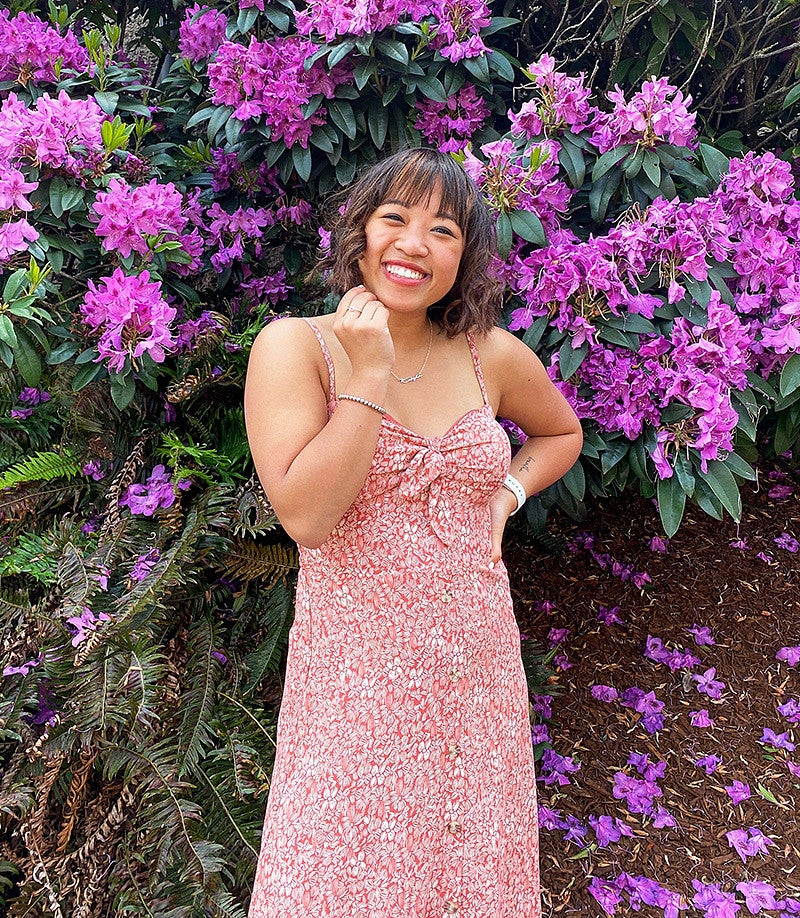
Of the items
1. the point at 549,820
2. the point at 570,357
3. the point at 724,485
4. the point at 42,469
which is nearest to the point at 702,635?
the point at 549,820

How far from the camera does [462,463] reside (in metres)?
1.59

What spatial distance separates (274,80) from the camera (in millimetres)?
2354

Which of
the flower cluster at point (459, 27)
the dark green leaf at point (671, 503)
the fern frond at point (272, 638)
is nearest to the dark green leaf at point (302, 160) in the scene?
the flower cluster at point (459, 27)

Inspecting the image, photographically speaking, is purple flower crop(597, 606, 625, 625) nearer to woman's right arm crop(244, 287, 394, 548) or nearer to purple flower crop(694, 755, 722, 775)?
purple flower crop(694, 755, 722, 775)

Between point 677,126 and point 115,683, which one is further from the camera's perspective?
point 677,126

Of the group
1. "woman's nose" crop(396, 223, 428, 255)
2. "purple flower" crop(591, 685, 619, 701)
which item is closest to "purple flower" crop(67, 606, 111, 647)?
"woman's nose" crop(396, 223, 428, 255)

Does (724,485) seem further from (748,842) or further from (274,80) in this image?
(274,80)

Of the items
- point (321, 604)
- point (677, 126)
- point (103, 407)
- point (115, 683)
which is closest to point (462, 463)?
point (321, 604)

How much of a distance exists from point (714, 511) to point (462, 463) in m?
0.80

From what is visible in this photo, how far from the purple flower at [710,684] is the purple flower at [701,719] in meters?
0.08

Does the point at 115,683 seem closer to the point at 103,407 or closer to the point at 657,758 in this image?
the point at 103,407

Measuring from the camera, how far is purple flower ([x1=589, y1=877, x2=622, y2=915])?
2537 mm

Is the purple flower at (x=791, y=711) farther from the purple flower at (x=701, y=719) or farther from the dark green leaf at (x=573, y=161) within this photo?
the dark green leaf at (x=573, y=161)

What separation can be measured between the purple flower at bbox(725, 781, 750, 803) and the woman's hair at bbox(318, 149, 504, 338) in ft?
6.44
